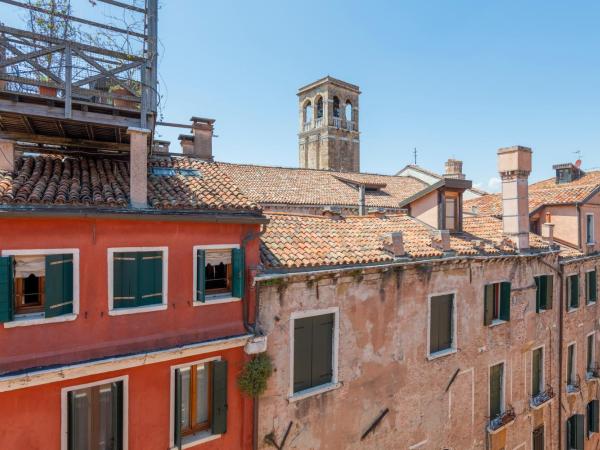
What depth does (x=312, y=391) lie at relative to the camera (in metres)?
8.72

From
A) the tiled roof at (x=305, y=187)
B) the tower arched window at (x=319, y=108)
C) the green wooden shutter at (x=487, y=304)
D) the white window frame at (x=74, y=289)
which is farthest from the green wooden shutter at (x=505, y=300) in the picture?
the tower arched window at (x=319, y=108)

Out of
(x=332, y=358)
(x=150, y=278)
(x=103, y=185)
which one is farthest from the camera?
(x=332, y=358)

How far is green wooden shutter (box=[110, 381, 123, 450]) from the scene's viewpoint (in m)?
6.78

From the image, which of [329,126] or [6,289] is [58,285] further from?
[329,126]

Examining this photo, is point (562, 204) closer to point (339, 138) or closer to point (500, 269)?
point (500, 269)

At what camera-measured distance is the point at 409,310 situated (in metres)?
10.4

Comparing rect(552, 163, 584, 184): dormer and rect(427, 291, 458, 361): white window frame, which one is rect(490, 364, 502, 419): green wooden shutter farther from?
rect(552, 163, 584, 184): dormer

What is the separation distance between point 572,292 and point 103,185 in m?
17.4

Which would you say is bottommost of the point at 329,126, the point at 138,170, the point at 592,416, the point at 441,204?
the point at 592,416

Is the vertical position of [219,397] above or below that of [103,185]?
below

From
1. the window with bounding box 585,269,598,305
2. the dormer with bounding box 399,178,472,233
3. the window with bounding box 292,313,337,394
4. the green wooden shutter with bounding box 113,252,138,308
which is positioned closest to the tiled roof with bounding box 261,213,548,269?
the dormer with bounding box 399,178,472,233

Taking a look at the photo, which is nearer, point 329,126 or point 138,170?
point 138,170

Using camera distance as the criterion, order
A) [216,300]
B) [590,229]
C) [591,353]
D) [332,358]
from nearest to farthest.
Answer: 1. [216,300]
2. [332,358]
3. [590,229]
4. [591,353]

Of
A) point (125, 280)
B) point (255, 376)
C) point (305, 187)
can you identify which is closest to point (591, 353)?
point (305, 187)
